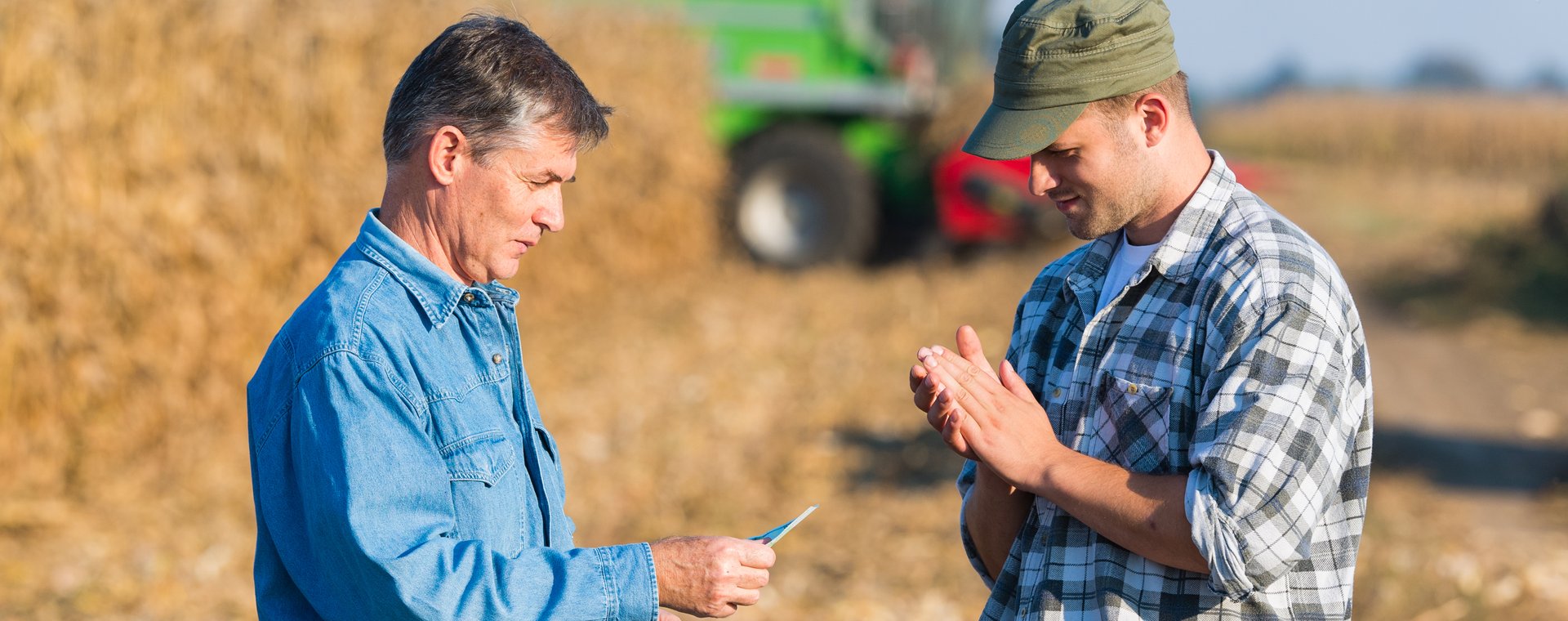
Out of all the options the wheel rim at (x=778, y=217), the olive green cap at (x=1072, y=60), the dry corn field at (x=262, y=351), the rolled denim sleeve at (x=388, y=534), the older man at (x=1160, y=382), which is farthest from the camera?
the wheel rim at (x=778, y=217)

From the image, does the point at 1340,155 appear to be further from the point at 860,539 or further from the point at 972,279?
the point at 860,539

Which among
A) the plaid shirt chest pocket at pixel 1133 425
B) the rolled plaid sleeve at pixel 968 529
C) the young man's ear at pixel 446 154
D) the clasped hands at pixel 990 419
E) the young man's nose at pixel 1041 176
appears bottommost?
the rolled plaid sleeve at pixel 968 529

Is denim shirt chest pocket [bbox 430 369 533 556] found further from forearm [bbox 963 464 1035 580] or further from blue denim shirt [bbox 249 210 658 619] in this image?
forearm [bbox 963 464 1035 580]

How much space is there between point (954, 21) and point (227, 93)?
25.6 ft

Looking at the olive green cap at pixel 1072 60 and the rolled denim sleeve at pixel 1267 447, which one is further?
the olive green cap at pixel 1072 60

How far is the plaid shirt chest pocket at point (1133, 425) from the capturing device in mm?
1948

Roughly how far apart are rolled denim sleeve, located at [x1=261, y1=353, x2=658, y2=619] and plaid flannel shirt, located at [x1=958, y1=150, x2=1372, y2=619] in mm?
722

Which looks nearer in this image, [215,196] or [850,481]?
[215,196]

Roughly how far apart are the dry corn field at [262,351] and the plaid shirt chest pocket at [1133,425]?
290 cm

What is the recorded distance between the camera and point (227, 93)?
5949 millimetres

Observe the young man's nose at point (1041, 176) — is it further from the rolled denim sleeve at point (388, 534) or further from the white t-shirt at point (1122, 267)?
the rolled denim sleeve at point (388, 534)

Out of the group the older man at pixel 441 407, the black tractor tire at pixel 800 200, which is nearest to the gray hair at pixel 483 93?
the older man at pixel 441 407

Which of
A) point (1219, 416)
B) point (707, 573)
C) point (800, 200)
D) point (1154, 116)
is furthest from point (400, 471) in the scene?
point (800, 200)

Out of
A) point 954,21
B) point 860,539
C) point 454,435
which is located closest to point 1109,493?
point 454,435
